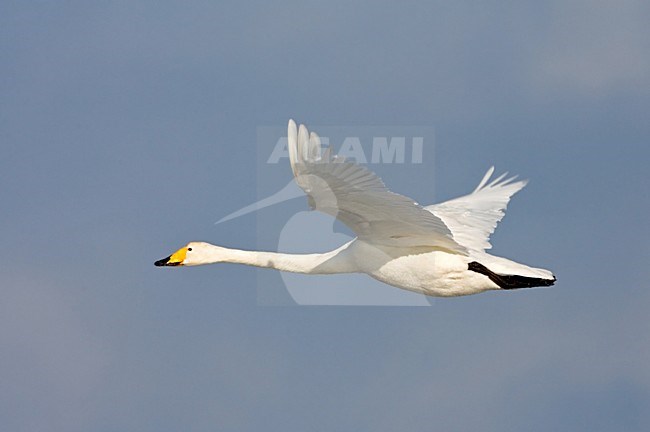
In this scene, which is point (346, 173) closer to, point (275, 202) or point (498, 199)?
point (275, 202)

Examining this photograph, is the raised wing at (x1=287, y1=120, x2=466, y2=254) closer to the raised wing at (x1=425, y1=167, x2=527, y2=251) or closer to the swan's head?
the raised wing at (x1=425, y1=167, x2=527, y2=251)

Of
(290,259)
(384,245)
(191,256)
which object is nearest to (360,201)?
(384,245)

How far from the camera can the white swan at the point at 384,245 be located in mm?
16016

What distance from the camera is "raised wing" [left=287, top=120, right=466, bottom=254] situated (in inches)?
612

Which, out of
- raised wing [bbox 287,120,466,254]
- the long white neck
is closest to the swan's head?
the long white neck

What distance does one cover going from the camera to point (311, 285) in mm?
21047

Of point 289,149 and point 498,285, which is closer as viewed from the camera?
point 289,149

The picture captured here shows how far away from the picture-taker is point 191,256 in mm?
20938

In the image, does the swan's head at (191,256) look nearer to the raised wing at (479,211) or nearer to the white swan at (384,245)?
the white swan at (384,245)

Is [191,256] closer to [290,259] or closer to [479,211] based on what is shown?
[290,259]

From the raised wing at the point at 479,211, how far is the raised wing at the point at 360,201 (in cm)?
145

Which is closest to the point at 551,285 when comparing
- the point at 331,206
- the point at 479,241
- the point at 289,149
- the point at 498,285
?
the point at 498,285

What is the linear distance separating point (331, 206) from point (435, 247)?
2.28 meters

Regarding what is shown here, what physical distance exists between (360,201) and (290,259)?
2940mm
